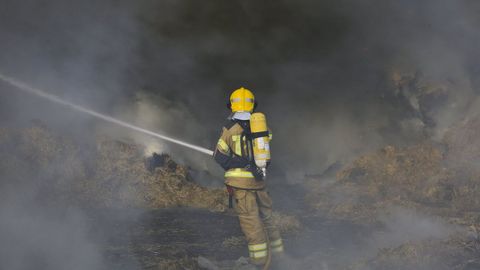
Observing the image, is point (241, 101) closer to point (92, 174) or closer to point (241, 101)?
point (241, 101)

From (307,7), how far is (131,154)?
4.72 meters

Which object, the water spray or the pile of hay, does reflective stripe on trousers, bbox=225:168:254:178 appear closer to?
the pile of hay

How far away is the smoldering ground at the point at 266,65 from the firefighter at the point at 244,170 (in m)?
4.21

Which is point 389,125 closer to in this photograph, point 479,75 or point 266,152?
point 479,75

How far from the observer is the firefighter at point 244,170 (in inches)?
198

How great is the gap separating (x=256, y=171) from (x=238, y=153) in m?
0.25

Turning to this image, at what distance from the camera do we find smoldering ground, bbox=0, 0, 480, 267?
9.42 metres

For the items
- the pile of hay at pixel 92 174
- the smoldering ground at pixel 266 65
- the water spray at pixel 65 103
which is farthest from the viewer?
the smoldering ground at pixel 266 65

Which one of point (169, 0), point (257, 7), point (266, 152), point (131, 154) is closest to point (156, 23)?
point (169, 0)

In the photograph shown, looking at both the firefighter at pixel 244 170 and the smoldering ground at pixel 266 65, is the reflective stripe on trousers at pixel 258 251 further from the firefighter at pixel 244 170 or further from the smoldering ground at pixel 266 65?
the smoldering ground at pixel 266 65

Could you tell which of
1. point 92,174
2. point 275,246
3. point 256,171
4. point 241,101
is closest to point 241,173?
point 256,171

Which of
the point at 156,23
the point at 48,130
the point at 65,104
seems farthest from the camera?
the point at 156,23

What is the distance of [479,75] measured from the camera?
10.4 metres

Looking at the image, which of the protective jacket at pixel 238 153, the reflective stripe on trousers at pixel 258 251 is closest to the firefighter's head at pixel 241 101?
the protective jacket at pixel 238 153
